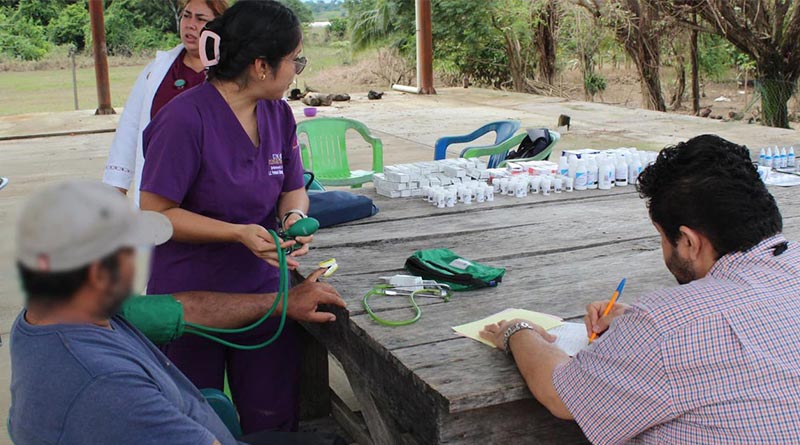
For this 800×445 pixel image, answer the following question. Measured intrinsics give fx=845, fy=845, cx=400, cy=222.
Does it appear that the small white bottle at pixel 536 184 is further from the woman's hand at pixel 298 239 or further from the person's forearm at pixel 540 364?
the person's forearm at pixel 540 364

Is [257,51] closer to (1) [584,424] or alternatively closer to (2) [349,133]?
(1) [584,424]

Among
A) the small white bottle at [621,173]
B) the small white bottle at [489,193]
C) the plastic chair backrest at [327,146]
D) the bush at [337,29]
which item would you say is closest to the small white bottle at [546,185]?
the small white bottle at [489,193]

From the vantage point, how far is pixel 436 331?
2.19 metres

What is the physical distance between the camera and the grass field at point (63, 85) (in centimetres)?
1698

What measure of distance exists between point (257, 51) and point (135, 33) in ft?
95.3

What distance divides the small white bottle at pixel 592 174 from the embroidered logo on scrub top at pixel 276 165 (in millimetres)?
1852

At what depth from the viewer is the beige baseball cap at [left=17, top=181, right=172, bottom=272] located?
3.37 feet

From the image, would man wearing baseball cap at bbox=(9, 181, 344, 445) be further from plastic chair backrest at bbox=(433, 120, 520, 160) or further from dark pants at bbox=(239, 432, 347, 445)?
plastic chair backrest at bbox=(433, 120, 520, 160)

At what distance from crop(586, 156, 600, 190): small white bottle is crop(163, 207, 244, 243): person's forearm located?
2.11 metres

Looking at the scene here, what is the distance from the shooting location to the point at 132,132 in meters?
3.15

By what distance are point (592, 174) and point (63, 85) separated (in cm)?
1998

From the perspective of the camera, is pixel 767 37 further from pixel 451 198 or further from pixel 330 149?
pixel 451 198

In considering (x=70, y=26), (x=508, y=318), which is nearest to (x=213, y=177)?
(x=508, y=318)

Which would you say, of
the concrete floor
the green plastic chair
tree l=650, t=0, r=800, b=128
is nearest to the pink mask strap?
the green plastic chair
